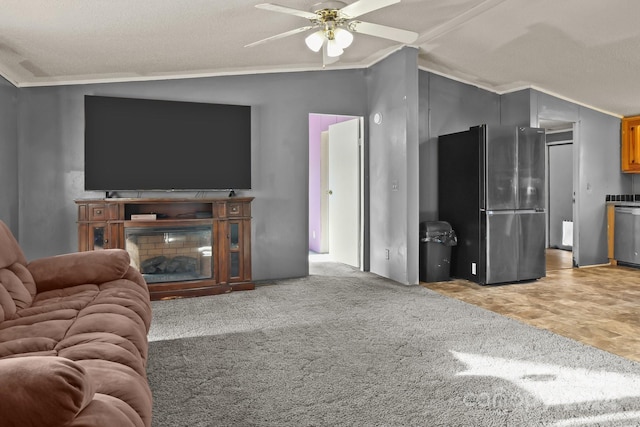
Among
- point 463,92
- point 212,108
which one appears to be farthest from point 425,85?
point 212,108

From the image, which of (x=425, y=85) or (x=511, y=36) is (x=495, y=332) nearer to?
(x=511, y=36)

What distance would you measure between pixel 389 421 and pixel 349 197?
4341mm

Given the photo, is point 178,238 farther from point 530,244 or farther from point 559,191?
point 559,191

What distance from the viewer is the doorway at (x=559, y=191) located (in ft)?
26.0

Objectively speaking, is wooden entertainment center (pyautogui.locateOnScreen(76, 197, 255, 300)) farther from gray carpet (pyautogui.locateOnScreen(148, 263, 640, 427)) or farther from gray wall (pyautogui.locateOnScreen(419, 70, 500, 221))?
gray wall (pyautogui.locateOnScreen(419, 70, 500, 221))

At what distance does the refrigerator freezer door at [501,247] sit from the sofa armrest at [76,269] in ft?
12.5

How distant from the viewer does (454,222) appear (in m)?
5.62

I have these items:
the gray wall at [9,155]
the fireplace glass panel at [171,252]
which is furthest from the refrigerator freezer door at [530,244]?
the gray wall at [9,155]

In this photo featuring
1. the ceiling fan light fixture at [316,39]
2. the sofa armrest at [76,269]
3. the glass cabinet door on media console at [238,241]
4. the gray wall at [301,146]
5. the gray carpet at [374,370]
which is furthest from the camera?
the glass cabinet door on media console at [238,241]

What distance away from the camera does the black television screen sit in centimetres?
476

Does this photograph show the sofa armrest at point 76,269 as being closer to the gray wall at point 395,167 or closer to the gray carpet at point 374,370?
the gray carpet at point 374,370

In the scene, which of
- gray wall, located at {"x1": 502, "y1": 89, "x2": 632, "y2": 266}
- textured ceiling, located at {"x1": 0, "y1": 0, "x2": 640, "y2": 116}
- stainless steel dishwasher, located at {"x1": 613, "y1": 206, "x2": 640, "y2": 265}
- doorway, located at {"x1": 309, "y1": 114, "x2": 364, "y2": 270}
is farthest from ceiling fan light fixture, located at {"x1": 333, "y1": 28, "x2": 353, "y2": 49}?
stainless steel dishwasher, located at {"x1": 613, "y1": 206, "x2": 640, "y2": 265}

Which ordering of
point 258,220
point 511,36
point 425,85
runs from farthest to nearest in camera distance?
1. point 425,85
2. point 258,220
3. point 511,36

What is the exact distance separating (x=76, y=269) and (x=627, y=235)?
6754mm
